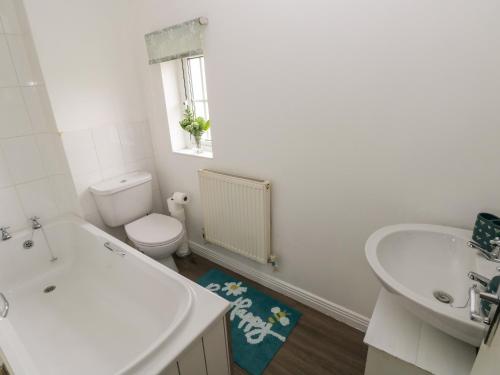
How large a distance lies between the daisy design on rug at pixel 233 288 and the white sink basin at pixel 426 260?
3.81ft

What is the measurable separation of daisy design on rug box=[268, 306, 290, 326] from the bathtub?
67cm

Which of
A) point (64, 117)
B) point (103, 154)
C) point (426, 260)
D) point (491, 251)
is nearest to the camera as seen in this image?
point (491, 251)

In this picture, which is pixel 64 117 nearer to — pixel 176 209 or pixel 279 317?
pixel 176 209

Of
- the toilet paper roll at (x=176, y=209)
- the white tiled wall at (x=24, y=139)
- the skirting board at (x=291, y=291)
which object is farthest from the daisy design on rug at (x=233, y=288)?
the white tiled wall at (x=24, y=139)

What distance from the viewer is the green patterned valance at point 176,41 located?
1599mm

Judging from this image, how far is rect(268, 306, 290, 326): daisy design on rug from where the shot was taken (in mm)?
1677

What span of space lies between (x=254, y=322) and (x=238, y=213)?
0.69 meters

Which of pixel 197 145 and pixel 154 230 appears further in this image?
pixel 197 145

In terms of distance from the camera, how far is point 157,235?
191 cm

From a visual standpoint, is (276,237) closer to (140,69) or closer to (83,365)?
(83,365)

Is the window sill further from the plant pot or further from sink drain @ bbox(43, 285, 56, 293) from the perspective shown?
sink drain @ bbox(43, 285, 56, 293)

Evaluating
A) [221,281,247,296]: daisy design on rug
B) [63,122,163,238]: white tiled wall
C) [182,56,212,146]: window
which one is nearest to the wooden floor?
[221,281,247,296]: daisy design on rug

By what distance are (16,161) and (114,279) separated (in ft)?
3.29

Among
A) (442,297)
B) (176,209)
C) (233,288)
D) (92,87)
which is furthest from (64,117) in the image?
(442,297)
